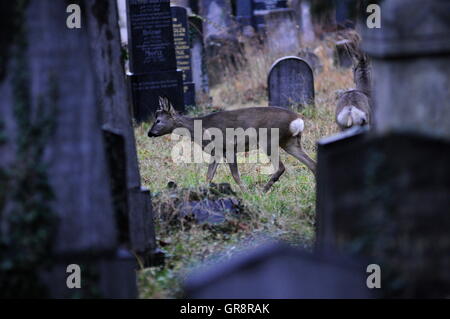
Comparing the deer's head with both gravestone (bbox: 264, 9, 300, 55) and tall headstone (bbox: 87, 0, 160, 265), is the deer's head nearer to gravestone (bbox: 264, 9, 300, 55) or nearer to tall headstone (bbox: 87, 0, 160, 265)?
tall headstone (bbox: 87, 0, 160, 265)

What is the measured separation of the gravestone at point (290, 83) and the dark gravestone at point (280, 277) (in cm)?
985

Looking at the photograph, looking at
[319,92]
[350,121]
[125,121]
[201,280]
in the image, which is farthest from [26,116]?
[319,92]

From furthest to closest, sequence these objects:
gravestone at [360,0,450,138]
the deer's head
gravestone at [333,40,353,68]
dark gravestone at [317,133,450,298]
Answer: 1. gravestone at [333,40,353,68]
2. the deer's head
3. gravestone at [360,0,450,138]
4. dark gravestone at [317,133,450,298]

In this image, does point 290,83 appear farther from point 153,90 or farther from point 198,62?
point 198,62

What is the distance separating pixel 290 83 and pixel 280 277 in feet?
33.7

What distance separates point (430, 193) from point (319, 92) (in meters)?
11.8

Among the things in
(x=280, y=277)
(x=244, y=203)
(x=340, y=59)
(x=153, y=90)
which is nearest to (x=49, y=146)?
(x=280, y=277)

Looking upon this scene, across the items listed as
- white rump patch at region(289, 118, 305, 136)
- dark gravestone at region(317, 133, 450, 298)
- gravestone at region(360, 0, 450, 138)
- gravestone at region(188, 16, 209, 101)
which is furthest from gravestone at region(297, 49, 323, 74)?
dark gravestone at region(317, 133, 450, 298)

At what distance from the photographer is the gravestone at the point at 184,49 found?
15.4 meters

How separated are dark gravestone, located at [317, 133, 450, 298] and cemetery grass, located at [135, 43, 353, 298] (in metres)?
1.84

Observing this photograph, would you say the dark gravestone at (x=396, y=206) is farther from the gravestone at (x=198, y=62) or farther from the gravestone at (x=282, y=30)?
the gravestone at (x=282, y=30)

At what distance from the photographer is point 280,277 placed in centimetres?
333

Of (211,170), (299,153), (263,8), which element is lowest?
(211,170)

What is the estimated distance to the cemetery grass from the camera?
5817 mm
